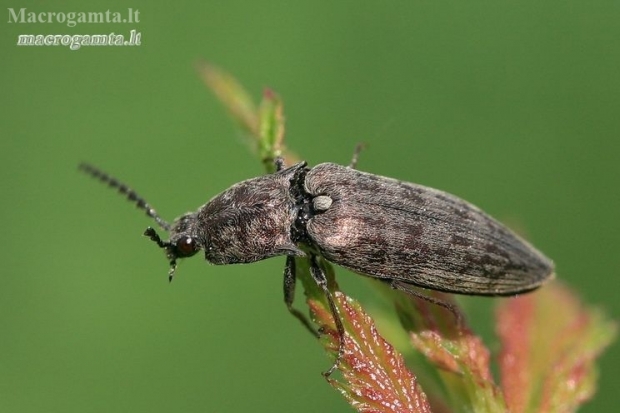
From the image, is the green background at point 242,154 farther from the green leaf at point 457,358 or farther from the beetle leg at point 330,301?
the green leaf at point 457,358

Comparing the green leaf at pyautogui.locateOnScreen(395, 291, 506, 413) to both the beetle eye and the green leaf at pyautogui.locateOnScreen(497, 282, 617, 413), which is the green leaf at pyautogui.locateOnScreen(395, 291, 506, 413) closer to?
the green leaf at pyautogui.locateOnScreen(497, 282, 617, 413)

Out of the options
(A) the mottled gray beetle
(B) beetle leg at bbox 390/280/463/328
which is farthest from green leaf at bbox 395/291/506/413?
(A) the mottled gray beetle

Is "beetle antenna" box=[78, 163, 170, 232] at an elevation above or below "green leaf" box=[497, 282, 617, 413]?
above

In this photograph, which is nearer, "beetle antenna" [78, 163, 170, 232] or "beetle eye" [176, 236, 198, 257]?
"beetle eye" [176, 236, 198, 257]

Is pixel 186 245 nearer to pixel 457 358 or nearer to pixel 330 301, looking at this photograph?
pixel 330 301

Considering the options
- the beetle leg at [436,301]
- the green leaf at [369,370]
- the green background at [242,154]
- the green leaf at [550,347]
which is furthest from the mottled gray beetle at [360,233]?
the green background at [242,154]

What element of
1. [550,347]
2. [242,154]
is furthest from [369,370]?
[242,154]

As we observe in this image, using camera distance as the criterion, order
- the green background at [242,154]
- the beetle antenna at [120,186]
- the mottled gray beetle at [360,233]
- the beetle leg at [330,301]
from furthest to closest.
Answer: the green background at [242,154] < the beetle antenna at [120,186] < the mottled gray beetle at [360,233] < the beetle leg at [330,301]

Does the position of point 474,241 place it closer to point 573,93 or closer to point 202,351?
point 202,351
